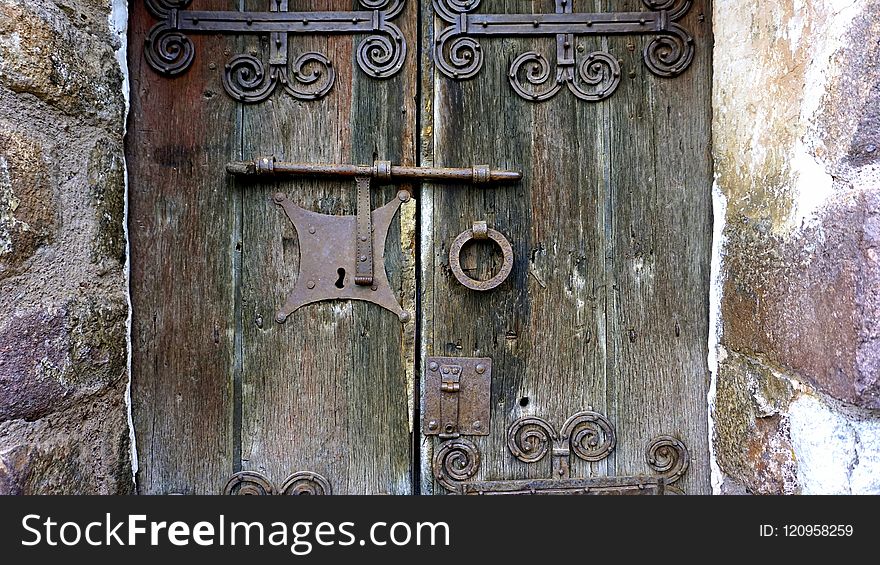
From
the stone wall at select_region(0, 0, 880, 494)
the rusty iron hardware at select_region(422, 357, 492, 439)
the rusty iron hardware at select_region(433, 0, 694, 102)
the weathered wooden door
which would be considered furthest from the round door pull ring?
the stone wall at select_region(0, 0, 880, 494)

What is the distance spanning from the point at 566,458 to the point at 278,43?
2.95 ft

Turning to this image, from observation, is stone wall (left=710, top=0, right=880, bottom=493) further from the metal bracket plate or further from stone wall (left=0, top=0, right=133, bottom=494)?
stone wall (left=0, top=0, right=133, bottom=494)

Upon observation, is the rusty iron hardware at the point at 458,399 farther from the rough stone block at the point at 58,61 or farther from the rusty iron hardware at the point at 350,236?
the rough stone block at the point at 58,61

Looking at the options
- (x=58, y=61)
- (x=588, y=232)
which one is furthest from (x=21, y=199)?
(x=588, y=232)

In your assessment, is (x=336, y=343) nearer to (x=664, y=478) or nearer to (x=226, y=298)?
(x=226, y=298)

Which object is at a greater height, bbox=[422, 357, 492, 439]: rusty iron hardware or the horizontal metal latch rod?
the horizontal metal latch rod

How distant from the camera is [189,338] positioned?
1033 millimetres

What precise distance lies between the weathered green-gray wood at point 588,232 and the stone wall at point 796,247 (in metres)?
0.04

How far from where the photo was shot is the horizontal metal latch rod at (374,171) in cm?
101

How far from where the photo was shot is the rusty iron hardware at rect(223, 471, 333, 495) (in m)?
1.03

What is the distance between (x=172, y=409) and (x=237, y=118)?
529mm

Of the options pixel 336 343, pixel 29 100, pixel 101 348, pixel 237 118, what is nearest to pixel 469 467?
pixel 336 343

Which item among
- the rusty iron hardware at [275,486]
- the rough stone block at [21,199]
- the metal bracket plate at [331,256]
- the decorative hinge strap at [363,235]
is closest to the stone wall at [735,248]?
the rough stone block at [21,199]

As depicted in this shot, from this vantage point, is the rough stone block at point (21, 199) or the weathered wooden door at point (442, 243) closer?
the rough stone block at point (21, 199)
